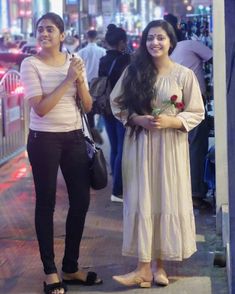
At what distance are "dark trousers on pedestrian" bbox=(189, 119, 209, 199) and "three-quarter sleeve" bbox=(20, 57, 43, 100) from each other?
3.05 meters

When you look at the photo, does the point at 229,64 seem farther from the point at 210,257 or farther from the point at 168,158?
the point at 210,257

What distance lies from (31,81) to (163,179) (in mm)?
1192

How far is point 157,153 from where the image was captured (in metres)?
5.54

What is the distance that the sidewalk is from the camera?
5.70 metres

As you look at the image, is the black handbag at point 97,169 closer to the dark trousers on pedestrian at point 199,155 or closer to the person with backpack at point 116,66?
the dark trousers on pedestrian at point 199,155

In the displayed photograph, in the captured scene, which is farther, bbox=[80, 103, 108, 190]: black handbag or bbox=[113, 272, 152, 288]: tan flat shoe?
bbox=[113, 272, 152, 288]: tan flat shoe

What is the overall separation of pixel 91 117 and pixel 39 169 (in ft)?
19.4

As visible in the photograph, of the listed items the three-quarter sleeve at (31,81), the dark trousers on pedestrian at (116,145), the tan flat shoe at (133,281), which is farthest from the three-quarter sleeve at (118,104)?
the dark trousers on pedestrian at (116,145)

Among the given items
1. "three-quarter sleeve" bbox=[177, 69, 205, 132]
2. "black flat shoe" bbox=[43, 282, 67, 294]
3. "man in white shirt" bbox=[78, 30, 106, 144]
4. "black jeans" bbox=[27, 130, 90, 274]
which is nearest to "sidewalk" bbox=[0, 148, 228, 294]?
"black flat shoe" bbox=[43, 282, 67, 294]

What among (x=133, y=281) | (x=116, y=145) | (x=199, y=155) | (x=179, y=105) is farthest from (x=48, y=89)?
(x=116, y=145)

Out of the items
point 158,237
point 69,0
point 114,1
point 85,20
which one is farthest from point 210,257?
point 85,20

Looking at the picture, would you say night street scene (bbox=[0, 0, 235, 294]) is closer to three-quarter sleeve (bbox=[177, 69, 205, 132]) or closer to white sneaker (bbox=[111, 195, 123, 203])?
three-quarter sleeve (bbox=[177, 69, 205, 132])

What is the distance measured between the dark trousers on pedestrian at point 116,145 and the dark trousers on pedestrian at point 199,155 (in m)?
0.89

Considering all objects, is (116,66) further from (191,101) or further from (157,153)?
(157,153)
